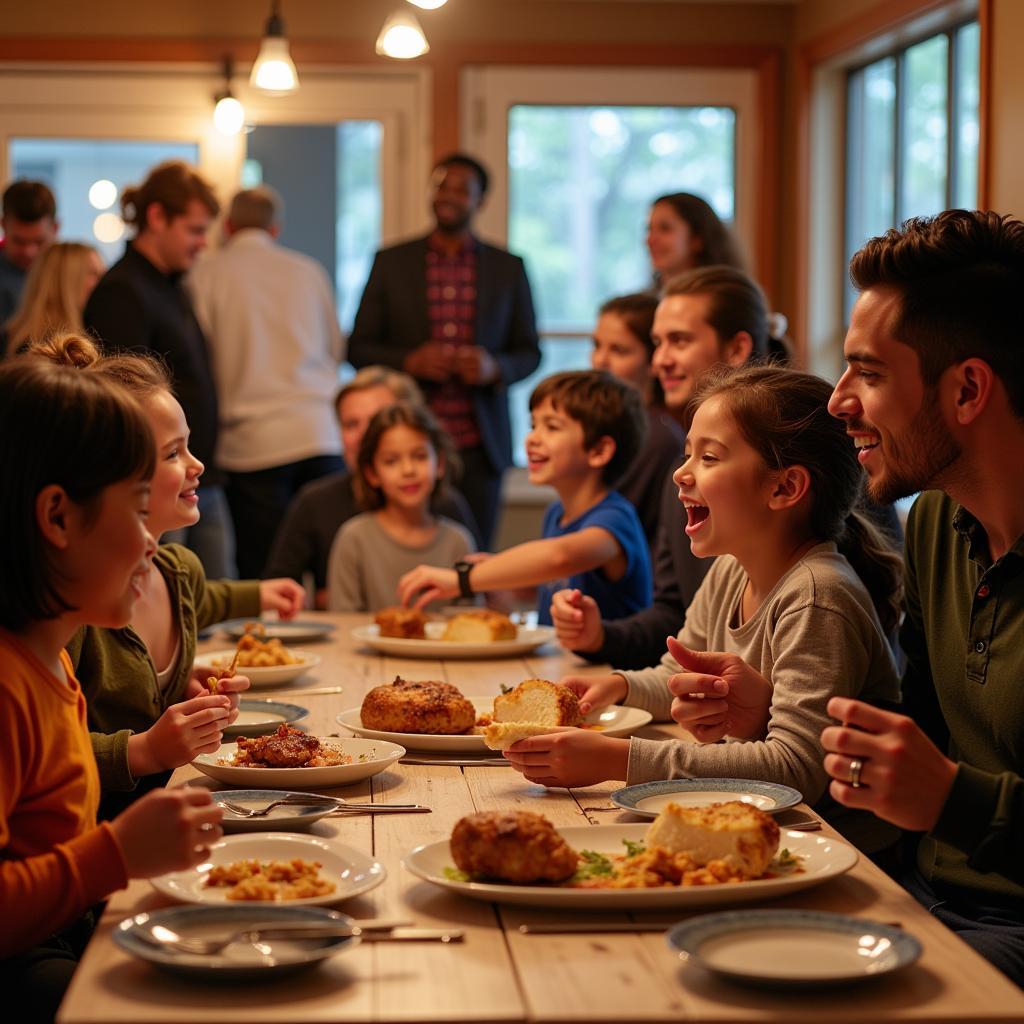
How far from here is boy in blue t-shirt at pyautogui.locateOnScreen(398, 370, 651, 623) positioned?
298 cm

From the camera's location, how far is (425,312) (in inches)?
218

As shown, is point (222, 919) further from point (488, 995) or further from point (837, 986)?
point (837, 986)

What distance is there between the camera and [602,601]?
310 cm

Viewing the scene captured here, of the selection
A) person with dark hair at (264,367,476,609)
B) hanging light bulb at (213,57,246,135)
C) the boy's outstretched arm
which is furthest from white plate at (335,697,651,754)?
hanging light bulb at (213,57,246,135)

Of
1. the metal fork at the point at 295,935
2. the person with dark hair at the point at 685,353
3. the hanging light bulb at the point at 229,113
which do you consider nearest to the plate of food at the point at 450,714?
the metal fork at the point at 295,935

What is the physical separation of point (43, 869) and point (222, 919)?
18 cm

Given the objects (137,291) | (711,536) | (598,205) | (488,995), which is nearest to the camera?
(488,995)

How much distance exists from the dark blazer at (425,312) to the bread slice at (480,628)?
8.82 feet

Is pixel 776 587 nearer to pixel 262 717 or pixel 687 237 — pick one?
pixel 262 717

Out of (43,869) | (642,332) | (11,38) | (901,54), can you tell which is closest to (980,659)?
(43,869)

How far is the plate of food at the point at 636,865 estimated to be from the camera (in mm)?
1270

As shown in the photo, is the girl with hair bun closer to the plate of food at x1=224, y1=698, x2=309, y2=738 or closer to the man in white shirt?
the plate of food at x1=224, y1=698, x2=309, y2=738

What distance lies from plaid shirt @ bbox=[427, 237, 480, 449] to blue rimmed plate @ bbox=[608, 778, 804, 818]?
3876 mm

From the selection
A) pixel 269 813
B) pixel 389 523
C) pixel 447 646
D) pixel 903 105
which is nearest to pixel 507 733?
pixel 269 813
